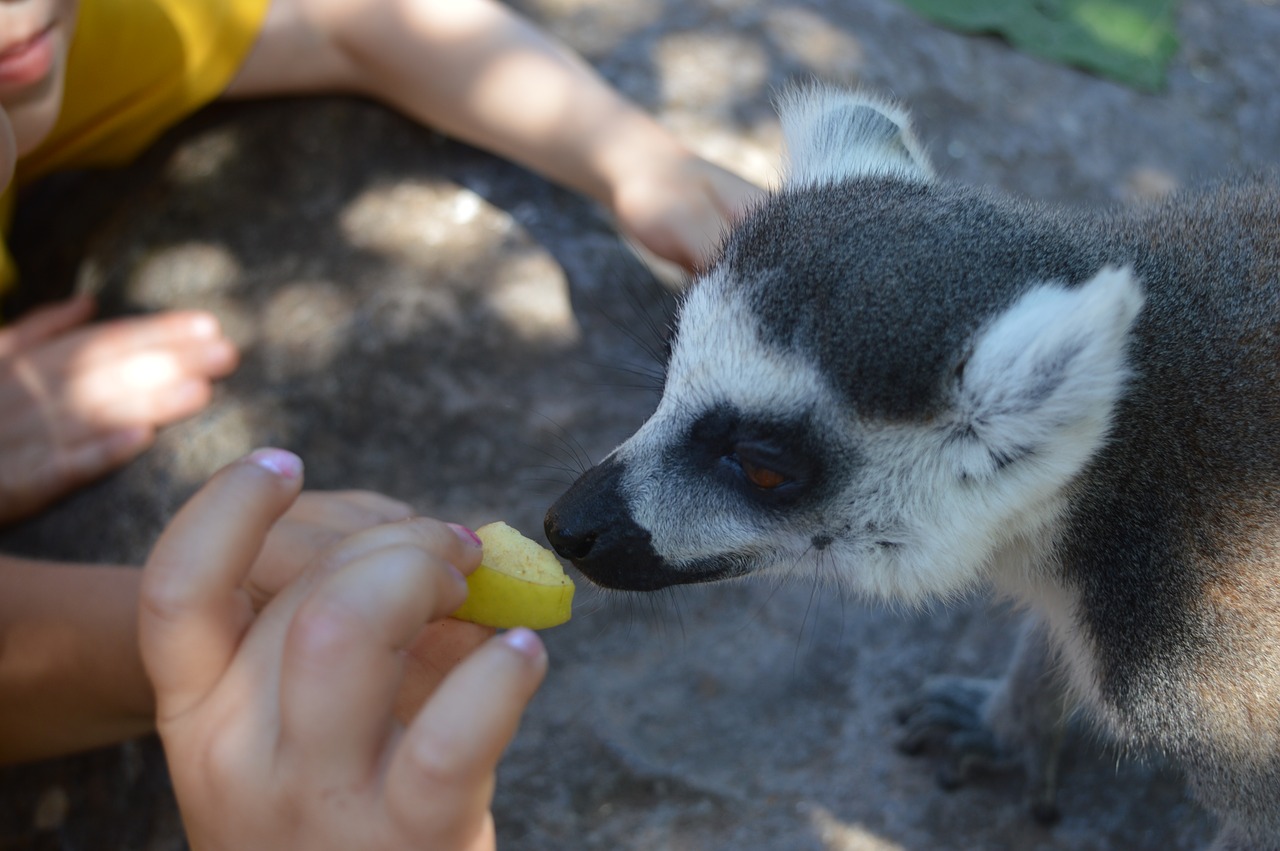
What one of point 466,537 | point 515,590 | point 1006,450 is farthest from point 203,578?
point 1006,450

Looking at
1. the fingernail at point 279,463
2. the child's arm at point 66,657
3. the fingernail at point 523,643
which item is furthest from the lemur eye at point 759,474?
the child's arm at point 66,657

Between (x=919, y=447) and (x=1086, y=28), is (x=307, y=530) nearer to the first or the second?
(x=919, y=447)

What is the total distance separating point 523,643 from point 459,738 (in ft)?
0.44

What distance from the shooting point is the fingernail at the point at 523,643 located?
4.16 feet

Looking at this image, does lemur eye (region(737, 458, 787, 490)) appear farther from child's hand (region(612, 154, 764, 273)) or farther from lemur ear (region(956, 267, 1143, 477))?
child's hand (region(612, 154, 764, 273))

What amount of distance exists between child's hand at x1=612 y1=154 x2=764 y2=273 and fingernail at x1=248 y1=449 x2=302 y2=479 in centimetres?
127

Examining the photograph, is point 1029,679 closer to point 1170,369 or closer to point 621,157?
point 1170,369

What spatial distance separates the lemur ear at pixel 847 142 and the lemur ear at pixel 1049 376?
63 centimetres

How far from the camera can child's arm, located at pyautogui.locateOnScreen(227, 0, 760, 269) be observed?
2.62 meters

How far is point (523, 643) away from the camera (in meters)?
1.28

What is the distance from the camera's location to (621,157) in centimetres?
273

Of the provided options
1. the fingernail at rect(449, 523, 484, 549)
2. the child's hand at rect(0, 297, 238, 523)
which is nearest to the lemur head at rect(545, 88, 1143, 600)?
the fingernail at rect(449, 523, 484, 549)

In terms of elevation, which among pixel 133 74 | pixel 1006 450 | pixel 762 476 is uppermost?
pixel 1006 450

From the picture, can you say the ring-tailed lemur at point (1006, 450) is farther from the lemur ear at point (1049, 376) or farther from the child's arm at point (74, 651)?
the child's arm at point (74, 651)
